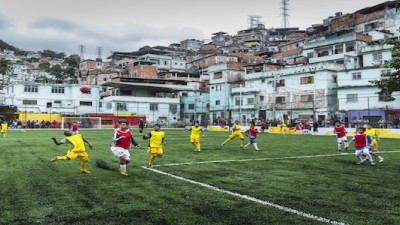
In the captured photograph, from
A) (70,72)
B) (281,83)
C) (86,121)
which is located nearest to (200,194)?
A: (281,83)

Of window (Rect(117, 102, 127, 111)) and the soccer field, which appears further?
window (Rect(117, 102, 127, 111))

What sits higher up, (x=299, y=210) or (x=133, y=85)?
(x=133, y=85)

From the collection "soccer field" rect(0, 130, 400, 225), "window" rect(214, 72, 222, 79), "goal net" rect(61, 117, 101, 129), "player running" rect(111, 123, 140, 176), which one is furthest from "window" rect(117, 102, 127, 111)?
"player running" rect(111, 123, 140, 176)

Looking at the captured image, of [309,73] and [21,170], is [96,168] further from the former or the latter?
[309,73]

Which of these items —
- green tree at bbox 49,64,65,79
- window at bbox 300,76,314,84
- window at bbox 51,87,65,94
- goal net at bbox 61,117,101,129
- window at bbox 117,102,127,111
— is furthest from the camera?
green tree at bbox 49,64,65,79

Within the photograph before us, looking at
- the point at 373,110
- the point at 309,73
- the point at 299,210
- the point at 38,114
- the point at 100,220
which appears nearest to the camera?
the point at 100,220

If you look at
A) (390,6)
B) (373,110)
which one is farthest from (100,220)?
(390,6)

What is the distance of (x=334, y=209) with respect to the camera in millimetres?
6602

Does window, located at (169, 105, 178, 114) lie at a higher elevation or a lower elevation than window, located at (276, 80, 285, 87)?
lower

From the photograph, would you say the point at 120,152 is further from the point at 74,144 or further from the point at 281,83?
the point at 281,83

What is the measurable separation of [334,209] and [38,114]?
61.3 metres

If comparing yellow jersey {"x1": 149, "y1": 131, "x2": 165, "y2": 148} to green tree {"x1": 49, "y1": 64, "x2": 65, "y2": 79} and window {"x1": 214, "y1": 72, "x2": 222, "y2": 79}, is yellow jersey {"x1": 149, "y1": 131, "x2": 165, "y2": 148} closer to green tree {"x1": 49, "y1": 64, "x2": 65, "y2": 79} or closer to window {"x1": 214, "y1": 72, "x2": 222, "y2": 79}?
window {"x1": 214, "y1": 72, "x2": 222, "y2": 79}

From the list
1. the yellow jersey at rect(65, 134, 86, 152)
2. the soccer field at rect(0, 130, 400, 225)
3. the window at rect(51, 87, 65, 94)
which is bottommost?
the soccer field at rect(0, 130, 400, 225)

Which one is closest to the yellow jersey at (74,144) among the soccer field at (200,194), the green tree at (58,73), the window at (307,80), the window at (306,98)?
the soccer field at (200,194)
